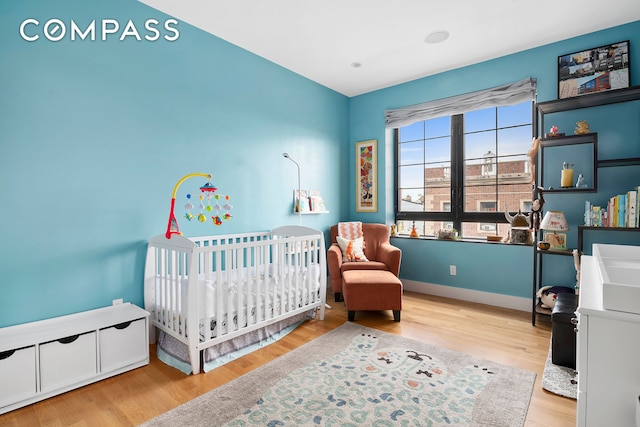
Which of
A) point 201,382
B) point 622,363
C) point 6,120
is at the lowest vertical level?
point 201,382

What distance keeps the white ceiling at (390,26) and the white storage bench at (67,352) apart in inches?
86.3

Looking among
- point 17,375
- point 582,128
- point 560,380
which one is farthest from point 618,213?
point 17,375

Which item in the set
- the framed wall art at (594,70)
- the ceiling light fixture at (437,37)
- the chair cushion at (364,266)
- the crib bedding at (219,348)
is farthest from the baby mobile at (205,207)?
the framed wall art at (594,70)

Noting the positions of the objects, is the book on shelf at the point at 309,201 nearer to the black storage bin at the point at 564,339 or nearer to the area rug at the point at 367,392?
the area rug at the point at 367,392

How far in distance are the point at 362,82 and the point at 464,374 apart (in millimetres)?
3173

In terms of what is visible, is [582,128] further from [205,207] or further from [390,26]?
[205,207]

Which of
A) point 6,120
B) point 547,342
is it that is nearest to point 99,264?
point 6,120

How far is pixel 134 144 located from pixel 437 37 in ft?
8.54

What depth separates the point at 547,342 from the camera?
7.70 feet

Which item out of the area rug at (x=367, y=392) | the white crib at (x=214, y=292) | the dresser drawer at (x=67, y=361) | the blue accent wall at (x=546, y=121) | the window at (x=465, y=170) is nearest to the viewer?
the area rug at (x=367, y=392)

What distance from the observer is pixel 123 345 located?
1.92m

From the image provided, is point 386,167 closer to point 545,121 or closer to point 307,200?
point 307,200

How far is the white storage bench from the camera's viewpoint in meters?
1.56

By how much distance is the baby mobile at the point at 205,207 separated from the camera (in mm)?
2312
